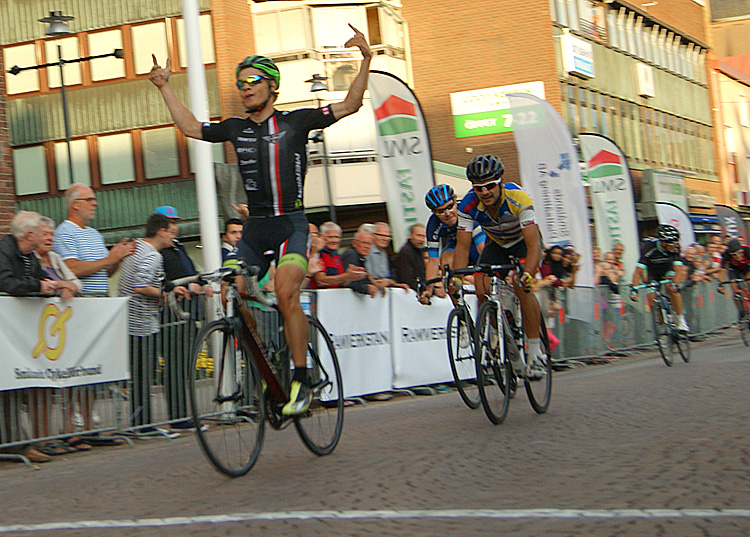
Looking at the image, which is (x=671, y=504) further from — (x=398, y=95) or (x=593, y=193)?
(x=593, y=193)

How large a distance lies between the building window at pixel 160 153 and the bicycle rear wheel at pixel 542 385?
27319 mm

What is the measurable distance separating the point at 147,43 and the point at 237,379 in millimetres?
30166

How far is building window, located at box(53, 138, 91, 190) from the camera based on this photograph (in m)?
35.8

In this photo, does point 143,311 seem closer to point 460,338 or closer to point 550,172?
point 460,338

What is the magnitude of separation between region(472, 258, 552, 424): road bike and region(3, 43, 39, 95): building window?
30.7 meters

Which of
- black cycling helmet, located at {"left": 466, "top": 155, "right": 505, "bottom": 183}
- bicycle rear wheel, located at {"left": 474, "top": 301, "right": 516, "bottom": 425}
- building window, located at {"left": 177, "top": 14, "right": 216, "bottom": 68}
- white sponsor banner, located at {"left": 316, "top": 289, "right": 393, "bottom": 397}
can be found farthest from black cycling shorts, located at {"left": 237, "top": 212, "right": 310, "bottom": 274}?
building window, located at {"left": 177, "top": 14, "right": 216, "bottom": 68}

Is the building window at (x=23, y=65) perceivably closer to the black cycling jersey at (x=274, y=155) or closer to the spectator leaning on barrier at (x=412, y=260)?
the spectator leaning on barrier at (x=412, y=260)

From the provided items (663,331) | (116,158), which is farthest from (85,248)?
(116,158)

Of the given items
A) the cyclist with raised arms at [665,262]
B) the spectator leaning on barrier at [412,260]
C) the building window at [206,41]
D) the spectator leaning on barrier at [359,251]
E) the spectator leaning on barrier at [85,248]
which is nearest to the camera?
the spectator leaning on barrier at [85,248]

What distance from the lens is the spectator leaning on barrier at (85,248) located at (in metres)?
9.47

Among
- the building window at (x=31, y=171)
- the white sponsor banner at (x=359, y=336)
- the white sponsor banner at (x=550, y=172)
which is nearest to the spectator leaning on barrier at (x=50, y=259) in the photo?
the white sponsor banner at (x=359, y=336)

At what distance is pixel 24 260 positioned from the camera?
8.60m

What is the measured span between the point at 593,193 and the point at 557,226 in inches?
217

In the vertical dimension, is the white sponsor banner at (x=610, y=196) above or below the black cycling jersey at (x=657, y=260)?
above
